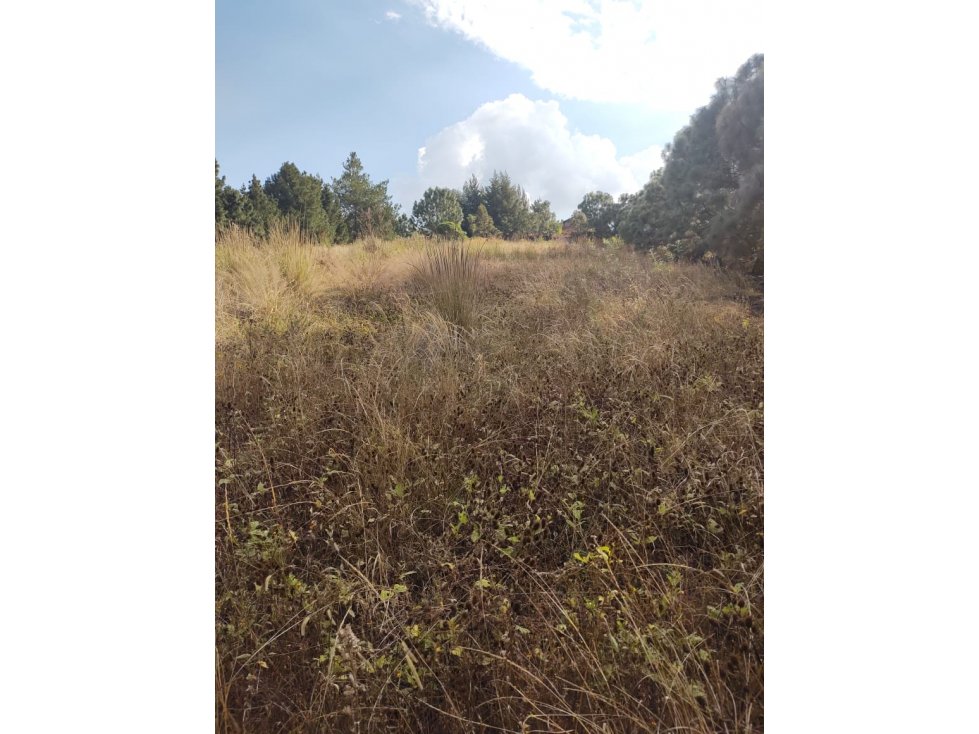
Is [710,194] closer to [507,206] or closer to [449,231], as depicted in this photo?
[507,206]

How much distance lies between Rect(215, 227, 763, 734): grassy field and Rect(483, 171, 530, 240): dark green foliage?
0.24 feet

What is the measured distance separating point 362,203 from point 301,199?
21 centimetres

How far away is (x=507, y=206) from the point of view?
151 cm

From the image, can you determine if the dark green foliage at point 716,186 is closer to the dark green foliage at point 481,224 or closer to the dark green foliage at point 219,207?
the dark green foliage at point 481,224

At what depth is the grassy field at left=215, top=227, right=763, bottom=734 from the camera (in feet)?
3.20

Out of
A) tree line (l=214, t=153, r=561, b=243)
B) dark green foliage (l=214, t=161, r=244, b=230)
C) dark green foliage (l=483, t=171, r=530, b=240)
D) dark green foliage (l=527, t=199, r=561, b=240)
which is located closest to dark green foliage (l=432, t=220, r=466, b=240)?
tree line (l=214, t=153, r=561, b=243)

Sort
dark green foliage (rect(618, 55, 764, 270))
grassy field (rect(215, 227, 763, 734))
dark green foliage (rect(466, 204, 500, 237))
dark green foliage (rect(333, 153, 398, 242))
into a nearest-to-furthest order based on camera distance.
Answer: grassy field (rect(215, 227, 763, 734))
dark green foliage (rect(618, 55, 764, 270))
dark green foliage (rect(333, 153, 398, 242))
dark green foliage (rect(466, 204, 500, 237))

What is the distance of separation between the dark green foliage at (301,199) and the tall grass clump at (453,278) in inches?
13.8

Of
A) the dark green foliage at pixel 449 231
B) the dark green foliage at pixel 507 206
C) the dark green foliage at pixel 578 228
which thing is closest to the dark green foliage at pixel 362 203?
the dark green foliage at pixel 449 231

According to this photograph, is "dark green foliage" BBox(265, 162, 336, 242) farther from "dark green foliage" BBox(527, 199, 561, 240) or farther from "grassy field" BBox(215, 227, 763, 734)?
"dark green foliage" BBox(527, 199, 561, 240)
